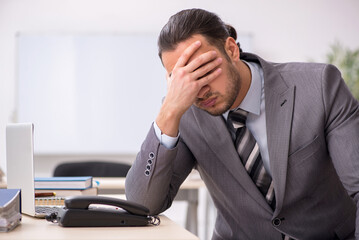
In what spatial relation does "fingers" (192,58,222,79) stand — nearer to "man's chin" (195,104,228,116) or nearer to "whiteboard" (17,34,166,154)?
"man's chin" (195,104,228,116)

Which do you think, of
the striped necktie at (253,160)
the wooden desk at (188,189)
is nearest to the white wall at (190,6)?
the wooden desk at (188,189)

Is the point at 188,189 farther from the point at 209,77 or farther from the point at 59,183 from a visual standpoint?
the point at 209,77

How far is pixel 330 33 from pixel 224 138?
14.3ft

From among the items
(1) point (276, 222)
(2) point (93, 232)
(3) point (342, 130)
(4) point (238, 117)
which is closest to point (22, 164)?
(2) point (93, 232)

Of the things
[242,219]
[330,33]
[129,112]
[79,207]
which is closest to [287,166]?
[242,219]

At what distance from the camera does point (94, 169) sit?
136 inches

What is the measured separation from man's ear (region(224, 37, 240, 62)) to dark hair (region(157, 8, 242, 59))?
18mm

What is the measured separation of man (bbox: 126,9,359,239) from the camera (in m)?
1.51

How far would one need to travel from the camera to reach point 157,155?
4.90ft

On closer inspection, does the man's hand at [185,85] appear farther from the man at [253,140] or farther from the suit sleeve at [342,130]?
the suit sleeve at [342,130]

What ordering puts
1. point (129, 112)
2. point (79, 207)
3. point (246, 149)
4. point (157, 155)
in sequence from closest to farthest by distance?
point (79, 207), point (157, 155), point (246, 149), point (129, 112)

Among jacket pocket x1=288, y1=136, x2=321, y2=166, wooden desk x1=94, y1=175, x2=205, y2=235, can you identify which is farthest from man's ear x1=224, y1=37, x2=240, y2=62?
wooden desk x1=94, y1=175, x2=205, y2=235

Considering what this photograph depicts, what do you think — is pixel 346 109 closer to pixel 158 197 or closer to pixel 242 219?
pixel 242 219

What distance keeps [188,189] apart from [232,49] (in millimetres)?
1764
